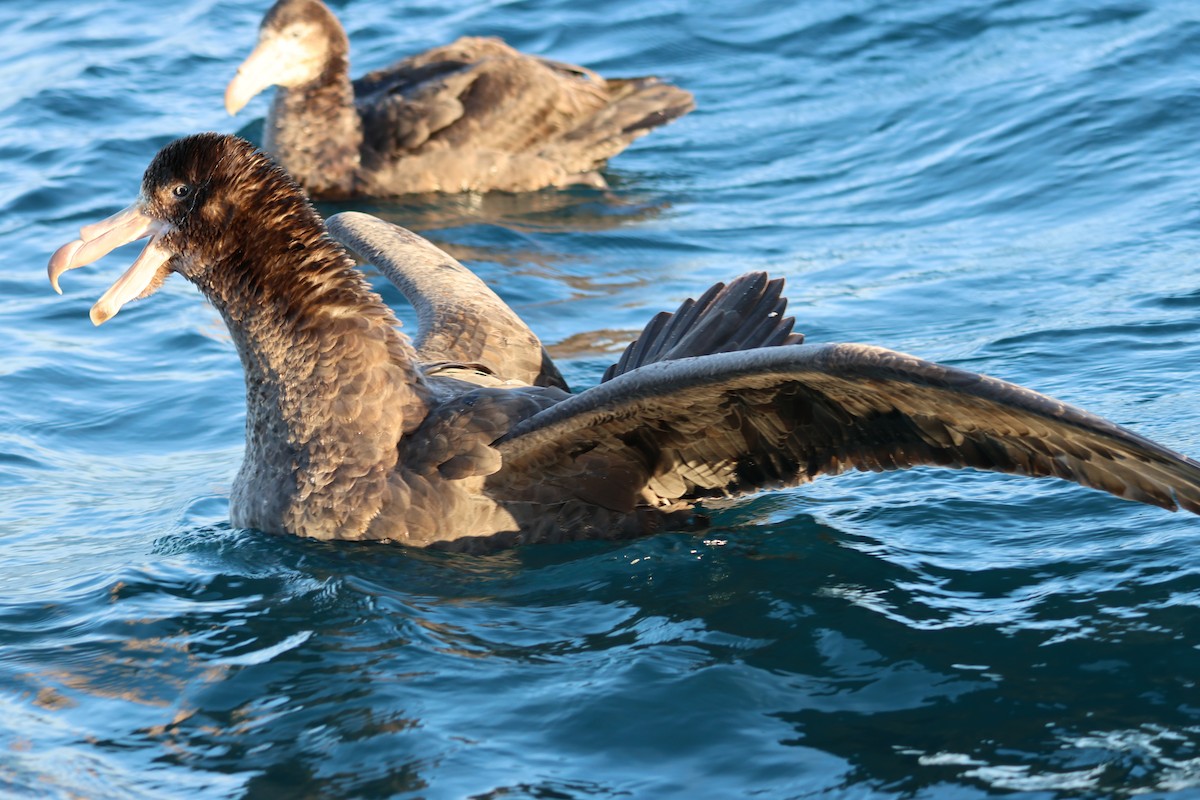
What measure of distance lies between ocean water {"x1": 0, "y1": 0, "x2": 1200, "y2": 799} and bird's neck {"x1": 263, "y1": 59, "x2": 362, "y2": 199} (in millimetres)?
635

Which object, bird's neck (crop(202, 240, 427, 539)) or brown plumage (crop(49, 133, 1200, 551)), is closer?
brown plumage (crop(49, 133, 1200, 551))

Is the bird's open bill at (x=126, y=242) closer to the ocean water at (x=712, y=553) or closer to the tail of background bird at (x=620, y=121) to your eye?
the ocean water at (x=712, y=553)

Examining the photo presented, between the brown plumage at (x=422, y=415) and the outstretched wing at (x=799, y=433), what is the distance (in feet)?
0.03

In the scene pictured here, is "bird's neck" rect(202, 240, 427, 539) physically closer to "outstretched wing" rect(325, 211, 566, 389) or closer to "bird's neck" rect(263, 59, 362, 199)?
"outstretched wing" rect(325, 211, 566, 389)

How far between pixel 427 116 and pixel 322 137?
79 cm

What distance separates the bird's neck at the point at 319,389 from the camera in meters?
6.05

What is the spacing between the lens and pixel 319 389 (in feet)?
20.1

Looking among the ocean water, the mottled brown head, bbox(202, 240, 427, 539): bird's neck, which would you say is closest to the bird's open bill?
the mottled brown head

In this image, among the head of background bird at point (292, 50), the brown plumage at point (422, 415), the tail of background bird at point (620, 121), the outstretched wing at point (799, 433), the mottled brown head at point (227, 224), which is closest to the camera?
the outstretched wing at point (799, 433)

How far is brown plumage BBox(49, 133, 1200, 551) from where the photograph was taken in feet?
18.6

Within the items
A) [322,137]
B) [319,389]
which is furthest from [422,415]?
[322,137]

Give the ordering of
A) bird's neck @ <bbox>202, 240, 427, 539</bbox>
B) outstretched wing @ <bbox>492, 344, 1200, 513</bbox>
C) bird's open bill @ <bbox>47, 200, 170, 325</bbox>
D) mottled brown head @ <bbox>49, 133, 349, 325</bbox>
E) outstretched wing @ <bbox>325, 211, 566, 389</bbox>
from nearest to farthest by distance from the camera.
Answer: outstretched wing @ <bbox>492, 344, 1200, 513</bbox> < bird's neck @ <bbox>202, 240, 427, 539</bbox> < mottled brown head @ <bbox>49, 133, 349, 325</bbox> < bird's open bill @ <bbox>47, 200, 170, 325</bbox> < outstretched wing @ <bbox>325, 211, 566, 389</bbox>

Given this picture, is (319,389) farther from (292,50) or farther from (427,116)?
(292,50)

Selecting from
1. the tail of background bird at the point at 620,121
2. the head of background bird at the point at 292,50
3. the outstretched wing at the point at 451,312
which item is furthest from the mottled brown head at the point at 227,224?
the tail of background bird at the point at 620,121
